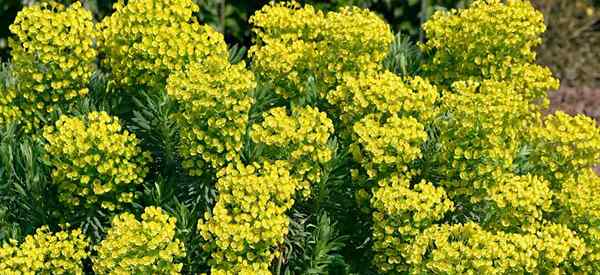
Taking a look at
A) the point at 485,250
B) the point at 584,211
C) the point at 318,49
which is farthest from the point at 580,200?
the point at 318,49

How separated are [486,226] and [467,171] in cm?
29

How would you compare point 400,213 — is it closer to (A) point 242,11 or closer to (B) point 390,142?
(B) point 390,142

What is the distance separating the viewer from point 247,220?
3.50 metres

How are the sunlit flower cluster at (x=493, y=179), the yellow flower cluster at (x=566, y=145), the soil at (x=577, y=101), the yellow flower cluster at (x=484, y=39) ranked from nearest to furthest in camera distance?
the sunlit flower cluster at (x=493, y=179)
the yellow flower cluster at (x=566, y=145)
the yellow flower cluster at (x=484, y=39)
the soil at (x=577, y=101)

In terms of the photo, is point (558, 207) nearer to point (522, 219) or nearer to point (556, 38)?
point (522, 219)

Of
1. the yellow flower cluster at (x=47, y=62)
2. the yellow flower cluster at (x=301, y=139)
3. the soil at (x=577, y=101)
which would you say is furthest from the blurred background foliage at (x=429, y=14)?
the yellow flower cluster at (x=301, y=139)

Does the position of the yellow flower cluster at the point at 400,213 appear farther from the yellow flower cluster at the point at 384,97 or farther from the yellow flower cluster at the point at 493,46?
the yellow flower cluster at the point at 493,46

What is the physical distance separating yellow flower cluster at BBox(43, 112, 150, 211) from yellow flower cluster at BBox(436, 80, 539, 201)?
129 cm

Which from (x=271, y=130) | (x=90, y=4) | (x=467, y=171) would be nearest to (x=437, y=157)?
(x=467, y=171)

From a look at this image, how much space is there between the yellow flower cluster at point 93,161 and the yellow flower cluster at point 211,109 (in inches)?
9.2

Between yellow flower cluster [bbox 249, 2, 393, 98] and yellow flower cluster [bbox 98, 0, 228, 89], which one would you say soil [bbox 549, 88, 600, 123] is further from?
yellow flower cluster [bbox 98, 0, 228, 89]

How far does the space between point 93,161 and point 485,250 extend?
1.58 metres

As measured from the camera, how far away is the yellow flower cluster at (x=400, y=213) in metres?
3.76

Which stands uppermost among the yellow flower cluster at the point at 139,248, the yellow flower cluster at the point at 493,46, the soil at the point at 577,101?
the yellow flower cluster at the point at 493,46
